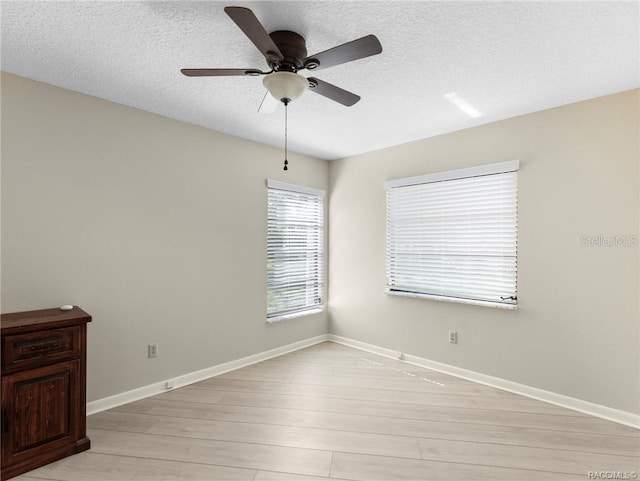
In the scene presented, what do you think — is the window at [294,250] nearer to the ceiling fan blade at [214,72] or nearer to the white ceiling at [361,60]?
the white ceiling at [361,60]

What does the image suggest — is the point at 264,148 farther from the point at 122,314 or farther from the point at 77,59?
the point at 122,314

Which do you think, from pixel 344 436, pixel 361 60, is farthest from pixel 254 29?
pixel 344 436

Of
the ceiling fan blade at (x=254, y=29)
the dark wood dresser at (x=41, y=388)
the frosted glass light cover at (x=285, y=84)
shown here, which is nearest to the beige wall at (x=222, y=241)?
the dark wood dresser at (x=41, y=388)

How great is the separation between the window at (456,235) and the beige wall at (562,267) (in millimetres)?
114

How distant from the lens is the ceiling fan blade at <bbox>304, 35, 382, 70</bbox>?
1.54 m

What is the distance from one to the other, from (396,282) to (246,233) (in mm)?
1894

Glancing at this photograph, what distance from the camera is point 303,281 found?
4.38 metres

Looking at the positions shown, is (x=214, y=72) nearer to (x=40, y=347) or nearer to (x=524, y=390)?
(x=40, y=347)

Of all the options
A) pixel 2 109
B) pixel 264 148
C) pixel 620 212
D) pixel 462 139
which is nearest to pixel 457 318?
pixel 620 212

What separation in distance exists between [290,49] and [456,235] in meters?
2.52

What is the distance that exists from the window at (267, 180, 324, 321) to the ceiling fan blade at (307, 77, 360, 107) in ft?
6.37

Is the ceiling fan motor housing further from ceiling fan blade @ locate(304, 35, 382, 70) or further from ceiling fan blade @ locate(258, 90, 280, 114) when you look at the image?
ceiling fan blade @ locate(258, 90, 280, 114)

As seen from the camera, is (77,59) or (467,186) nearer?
(77,59)

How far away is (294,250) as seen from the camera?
426 cm
